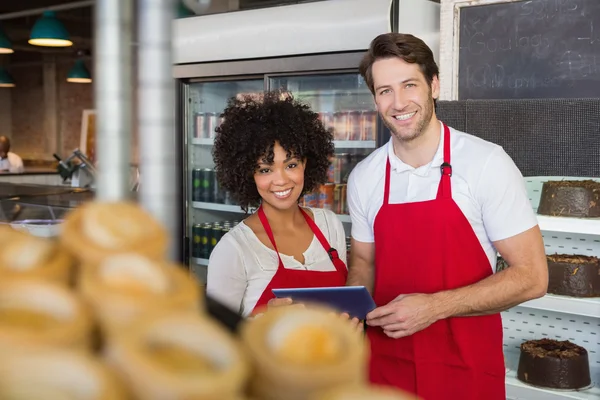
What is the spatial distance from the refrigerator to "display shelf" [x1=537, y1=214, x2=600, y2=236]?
97cm

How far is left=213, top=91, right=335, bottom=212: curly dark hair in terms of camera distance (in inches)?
89.8

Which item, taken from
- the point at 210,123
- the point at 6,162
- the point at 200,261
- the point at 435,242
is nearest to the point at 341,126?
the point at 210,123

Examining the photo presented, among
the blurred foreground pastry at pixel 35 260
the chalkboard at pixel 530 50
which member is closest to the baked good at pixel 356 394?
the blurred foreground pastry at pixel 35 260

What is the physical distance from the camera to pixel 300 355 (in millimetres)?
414

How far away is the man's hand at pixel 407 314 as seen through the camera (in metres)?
2.04

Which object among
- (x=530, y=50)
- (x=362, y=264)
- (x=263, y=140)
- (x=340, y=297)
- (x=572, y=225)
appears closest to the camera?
(x=340, y=297)

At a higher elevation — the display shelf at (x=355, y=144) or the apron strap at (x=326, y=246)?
the display shelf at (x=355, y=144)

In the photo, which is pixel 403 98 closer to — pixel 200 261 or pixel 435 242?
pixel 435 242

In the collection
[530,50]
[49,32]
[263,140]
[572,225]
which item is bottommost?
[572,225]

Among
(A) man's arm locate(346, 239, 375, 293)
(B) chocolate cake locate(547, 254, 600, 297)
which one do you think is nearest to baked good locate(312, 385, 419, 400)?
(A) man's arm locate(346, 239, 375, 293)

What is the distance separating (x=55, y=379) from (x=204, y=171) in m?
4.45

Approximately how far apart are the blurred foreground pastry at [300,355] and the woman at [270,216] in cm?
159

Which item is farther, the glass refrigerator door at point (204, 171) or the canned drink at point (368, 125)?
the glass refrigerator door at point (204, 171)

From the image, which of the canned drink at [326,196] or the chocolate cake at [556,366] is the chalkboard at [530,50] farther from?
the chocolate cake at [556,366]
